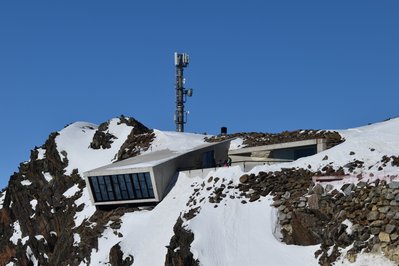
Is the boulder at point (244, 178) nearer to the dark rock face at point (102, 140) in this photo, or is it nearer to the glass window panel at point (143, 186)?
the glass window panel at point (143, 186)

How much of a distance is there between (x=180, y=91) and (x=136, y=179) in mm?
42951

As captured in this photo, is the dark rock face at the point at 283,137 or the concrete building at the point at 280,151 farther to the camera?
the dark rock face at the point at 283,137

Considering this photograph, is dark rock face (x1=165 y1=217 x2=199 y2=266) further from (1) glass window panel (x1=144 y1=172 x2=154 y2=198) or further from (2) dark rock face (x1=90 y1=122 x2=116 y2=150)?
(2) dark rock face (x1=90 y1=122 x2=116 y2=150)

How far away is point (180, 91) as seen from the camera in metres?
92.8

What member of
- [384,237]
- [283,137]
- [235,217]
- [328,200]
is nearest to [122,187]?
[235,217]

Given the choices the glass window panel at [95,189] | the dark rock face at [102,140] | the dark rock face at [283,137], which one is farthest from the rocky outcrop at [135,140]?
the glass window panel at [95,189]

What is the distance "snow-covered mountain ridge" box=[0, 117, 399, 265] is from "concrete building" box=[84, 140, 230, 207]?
104 centimetres

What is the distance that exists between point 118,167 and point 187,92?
136ft

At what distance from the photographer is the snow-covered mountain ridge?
115 ft

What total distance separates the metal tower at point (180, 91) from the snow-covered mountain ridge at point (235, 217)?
27.0 metres

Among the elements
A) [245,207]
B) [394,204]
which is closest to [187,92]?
[245,207]

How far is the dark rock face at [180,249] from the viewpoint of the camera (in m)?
39.0

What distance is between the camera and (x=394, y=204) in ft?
111

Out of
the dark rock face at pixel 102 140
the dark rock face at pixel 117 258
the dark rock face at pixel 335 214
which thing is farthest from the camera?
the dark rock face at pixel 102 140
